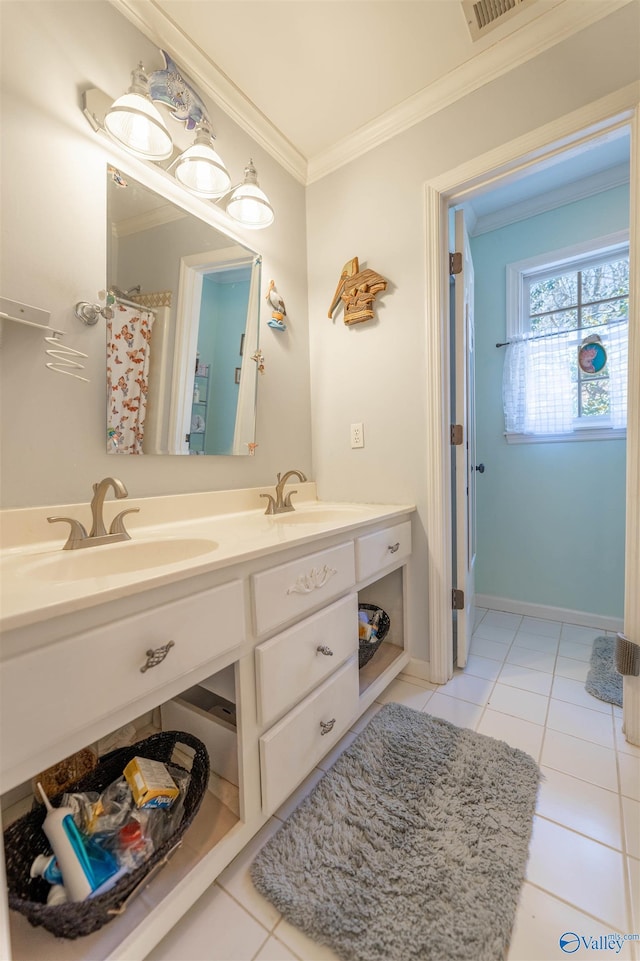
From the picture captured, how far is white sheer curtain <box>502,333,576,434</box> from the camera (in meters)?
2.03

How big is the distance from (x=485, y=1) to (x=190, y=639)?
2.03m

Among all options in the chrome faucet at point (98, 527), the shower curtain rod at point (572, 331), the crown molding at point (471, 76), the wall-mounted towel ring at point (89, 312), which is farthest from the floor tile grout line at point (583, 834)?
the crown molding at point (471, 76)

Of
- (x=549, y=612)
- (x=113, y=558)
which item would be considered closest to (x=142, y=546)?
(x=113, y=558)

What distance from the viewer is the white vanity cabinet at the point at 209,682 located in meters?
0.52

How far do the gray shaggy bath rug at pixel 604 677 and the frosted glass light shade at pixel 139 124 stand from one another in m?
2.45

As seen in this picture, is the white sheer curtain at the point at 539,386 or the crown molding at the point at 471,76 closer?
the crown molding at the point at 471,76

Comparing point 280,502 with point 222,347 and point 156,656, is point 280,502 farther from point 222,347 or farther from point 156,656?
point 156,656

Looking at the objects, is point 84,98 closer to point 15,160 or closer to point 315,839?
point 15,160

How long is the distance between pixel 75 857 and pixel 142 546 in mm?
583

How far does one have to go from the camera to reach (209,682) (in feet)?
3.11

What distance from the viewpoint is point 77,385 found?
1.01 meters

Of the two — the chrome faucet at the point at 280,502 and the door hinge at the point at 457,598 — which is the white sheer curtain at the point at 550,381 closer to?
the door hinge at the point at 457,598

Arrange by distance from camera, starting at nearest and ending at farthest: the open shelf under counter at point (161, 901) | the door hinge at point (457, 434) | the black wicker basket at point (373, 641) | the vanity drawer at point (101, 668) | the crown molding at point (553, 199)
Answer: the vanity drawer at point (101, 668), the open shelf under counter at point (161, 901), the black wicker basket at point (373, 641), the door hinge at point (457, 434), the crown molding at point (553, 199)

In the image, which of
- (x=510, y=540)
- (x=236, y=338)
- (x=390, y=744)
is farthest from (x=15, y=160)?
(x=510, y=540)
